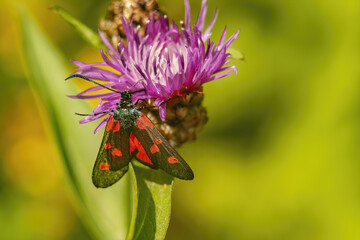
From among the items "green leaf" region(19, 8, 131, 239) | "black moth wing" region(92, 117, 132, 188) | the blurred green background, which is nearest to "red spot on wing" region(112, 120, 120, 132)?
"black moth wing" region(92, 117, 132, 188)

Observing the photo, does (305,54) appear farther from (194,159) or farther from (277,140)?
(194,159)

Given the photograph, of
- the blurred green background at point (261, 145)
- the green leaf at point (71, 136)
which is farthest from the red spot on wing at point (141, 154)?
the blurred green background at point (261, 145)

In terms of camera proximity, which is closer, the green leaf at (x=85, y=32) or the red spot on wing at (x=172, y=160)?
the red spot on wing at (x=172, y=160)

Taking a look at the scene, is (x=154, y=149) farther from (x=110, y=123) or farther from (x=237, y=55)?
(x=237, y=55)

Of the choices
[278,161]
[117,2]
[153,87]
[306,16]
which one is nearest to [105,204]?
[153,87]

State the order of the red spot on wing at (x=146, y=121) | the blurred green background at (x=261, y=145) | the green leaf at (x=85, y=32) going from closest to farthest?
the red spot on wing at (x=146, y=121)
the green leaf at (x=85, y=32)
the blurred green background at (x=261, y=145)

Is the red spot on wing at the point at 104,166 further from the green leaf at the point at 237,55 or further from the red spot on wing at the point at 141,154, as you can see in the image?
the green leaf at the point at 237,55
